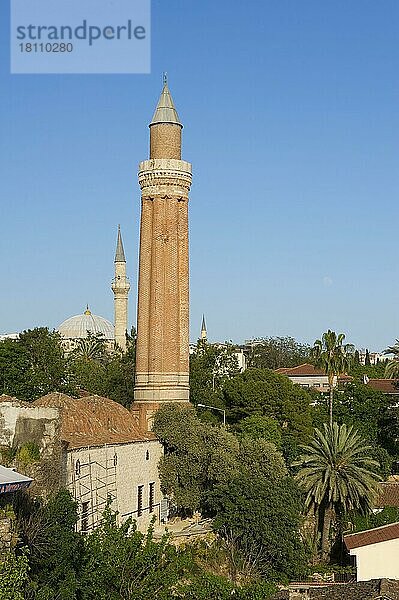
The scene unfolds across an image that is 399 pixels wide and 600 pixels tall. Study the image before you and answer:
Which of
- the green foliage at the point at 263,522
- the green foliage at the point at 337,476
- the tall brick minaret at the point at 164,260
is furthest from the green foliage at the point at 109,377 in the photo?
the green foliage at the point at 263,522

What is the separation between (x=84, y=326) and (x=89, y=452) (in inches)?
2761

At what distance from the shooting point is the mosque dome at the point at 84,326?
9712 centimetres

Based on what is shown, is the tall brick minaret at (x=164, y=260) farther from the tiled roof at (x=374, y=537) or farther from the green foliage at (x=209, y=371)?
the tiled roof at (x=374, y=537)

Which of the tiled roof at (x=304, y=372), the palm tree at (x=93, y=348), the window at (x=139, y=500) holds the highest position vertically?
the palm tree at (x=93, y=348)

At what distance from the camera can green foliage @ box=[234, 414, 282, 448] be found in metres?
42.0

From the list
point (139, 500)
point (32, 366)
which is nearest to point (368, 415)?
point (32, 366)

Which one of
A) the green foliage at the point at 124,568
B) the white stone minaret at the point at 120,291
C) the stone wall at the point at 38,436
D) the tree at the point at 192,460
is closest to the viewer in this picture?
the green foliage at the point at 124,568

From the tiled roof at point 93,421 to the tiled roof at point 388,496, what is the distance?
9.74 metres

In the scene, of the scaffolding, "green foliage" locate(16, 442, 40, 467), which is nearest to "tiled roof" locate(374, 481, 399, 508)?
the scaffolding

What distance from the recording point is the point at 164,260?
41250 millimetres

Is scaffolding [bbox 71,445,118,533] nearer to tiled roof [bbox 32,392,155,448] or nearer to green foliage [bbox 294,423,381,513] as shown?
tiled roof [bbox 32,392,155,448]

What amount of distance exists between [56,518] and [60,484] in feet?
Result: 24.9

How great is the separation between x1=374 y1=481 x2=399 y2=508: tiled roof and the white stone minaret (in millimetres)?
32058

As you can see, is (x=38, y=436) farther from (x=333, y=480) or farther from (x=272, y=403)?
(x=272, y=403)
